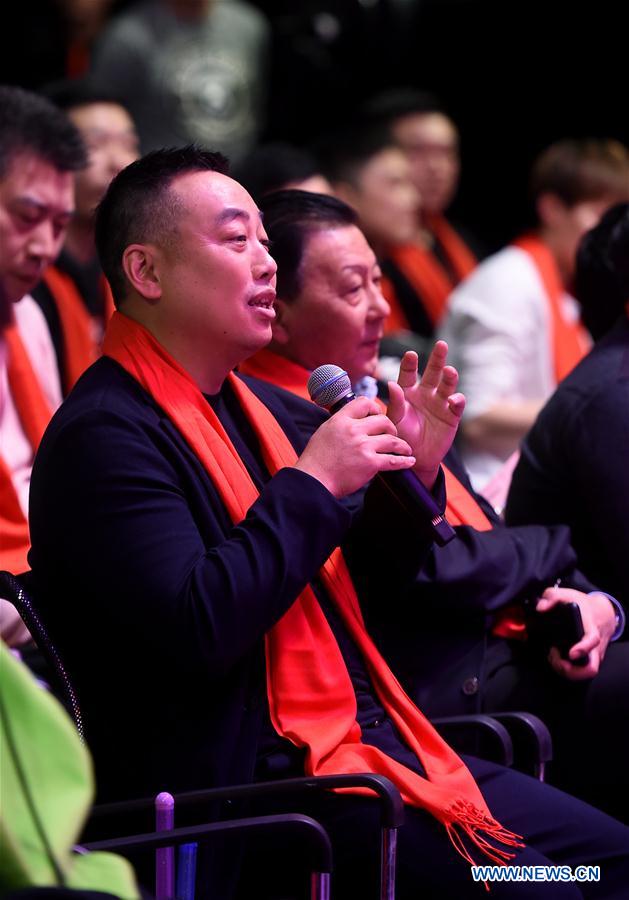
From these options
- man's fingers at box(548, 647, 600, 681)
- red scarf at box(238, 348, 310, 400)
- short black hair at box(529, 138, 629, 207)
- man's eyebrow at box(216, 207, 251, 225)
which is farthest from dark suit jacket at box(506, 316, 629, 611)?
short black hair at box(529, 138, 629, 207)

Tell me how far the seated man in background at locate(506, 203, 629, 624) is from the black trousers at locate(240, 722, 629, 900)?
0.62m

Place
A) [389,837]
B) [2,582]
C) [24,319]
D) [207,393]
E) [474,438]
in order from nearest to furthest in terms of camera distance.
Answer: [389,837], [2,582], [207,393], [24,319], [474,438]

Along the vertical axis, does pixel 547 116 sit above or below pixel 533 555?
above

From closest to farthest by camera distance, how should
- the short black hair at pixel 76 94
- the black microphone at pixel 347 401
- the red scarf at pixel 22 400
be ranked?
the black microphone at pixel 347 401, the red scarf at pixel 22 400, the short black hair at pixel 76 94

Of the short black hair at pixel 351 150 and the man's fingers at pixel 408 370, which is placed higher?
the short black hair at pixel 351 150

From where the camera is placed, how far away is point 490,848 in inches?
82.0

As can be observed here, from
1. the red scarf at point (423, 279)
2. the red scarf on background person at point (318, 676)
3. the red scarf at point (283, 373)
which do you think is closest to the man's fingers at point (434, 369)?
the red scarf on background person at point (318, 676)

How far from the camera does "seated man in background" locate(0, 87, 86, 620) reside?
3201 millimetres

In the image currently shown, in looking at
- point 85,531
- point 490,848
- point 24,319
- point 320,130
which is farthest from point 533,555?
point 320,130

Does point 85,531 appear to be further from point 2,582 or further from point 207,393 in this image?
point 207,393

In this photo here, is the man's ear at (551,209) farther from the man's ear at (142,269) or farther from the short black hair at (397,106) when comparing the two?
the man's ear at (142,269)

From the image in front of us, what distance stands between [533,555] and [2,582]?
1.01 m

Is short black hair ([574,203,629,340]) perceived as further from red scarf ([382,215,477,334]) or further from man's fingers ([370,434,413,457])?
red scarf ([382,215,477,334])

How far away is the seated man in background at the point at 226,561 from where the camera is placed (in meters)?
Answer: 2.04
